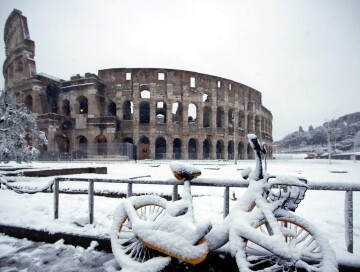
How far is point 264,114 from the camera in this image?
44594 mm

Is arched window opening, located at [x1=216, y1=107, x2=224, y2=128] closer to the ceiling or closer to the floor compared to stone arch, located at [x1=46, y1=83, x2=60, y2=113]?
closer to the floor

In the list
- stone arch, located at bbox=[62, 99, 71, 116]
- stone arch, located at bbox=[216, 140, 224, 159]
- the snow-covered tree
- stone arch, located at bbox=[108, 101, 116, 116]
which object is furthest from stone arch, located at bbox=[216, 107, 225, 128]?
the snow-covered tree

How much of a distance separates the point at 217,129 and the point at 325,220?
3048cm

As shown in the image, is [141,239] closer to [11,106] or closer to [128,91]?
[11,106]

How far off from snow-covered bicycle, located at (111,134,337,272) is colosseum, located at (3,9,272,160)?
80.0ft

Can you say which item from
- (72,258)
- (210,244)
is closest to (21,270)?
(72,258)

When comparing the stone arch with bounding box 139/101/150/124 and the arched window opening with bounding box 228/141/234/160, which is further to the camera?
the arched window opening with bounding box 228/141/234/160

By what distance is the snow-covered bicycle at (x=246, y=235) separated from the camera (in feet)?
6.33

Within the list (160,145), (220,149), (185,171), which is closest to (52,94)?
(160,145)

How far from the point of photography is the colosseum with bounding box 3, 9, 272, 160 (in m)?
28.7

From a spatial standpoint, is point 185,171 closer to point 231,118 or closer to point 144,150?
point 144,150

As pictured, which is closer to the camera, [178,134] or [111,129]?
[111,129]

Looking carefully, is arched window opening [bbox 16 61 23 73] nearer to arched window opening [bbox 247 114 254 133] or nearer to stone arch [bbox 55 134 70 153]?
stone arch [bbox 55 134 70 153]

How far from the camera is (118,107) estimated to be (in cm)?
3131
